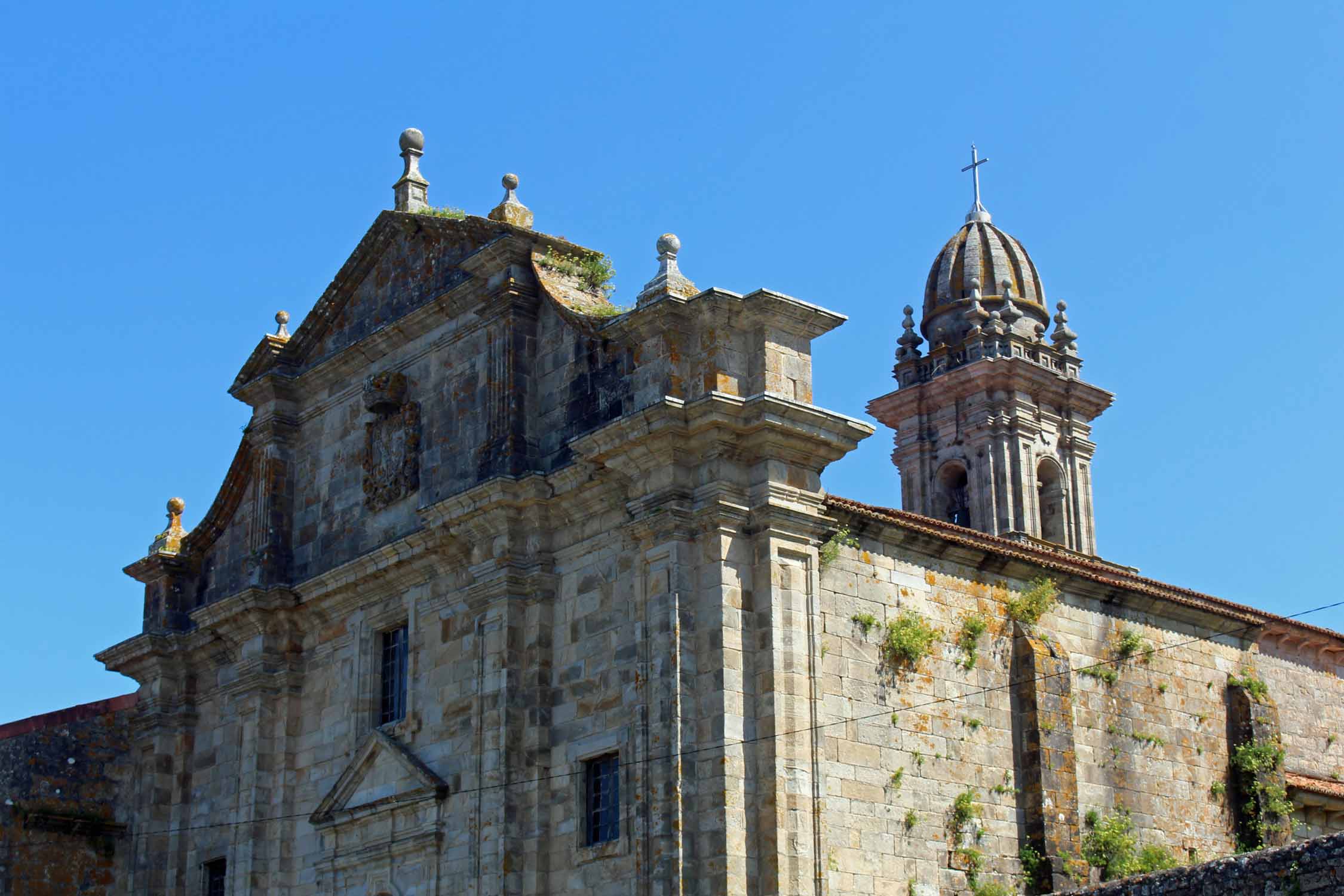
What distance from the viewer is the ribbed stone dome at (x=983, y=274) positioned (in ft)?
144

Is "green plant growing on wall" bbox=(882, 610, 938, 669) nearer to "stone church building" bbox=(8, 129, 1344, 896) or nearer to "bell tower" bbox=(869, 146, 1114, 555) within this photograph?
"stone church building" bbox=(8, 129, 1344, 896)

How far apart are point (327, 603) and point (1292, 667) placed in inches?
551

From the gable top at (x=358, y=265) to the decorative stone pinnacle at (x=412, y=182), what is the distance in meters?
0.47

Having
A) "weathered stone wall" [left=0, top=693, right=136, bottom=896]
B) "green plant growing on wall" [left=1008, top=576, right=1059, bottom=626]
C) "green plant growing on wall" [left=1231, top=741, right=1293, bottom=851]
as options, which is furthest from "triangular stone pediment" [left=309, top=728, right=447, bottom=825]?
"green plant growing on wall" [left=1231, top=741, right=1293, bottom=851]

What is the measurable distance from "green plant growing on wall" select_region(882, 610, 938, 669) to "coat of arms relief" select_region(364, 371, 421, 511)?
689cm

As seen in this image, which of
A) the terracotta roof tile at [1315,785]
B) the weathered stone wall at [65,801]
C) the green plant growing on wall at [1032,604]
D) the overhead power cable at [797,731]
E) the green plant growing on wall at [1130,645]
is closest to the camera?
the overhead power cable at [797,731]

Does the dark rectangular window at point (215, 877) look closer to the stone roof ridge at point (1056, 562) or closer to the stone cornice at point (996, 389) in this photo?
the stone roof ridge at point (1056, 562)

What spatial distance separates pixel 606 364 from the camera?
75.7 feet

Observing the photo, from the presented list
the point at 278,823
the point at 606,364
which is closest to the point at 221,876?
the point at 278,823

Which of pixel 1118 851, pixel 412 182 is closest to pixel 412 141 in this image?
pixel 412 182

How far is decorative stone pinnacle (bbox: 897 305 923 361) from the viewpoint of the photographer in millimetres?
43625

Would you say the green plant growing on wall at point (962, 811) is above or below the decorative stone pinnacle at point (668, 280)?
below

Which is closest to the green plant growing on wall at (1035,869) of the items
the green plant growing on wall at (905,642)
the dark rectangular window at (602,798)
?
the green plant growing on wall at (905,642)

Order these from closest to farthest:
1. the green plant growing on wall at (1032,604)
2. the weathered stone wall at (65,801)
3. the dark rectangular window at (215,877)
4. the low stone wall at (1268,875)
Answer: the low stone wall at (1268,875), the green plant growing on wall at (1032,604), the dark rectangular window at (215,877), the weathered stone wall at (65,801)
